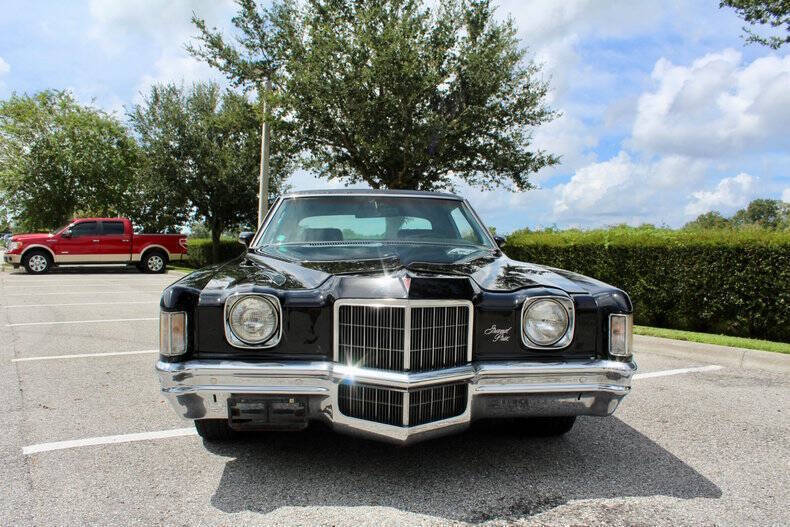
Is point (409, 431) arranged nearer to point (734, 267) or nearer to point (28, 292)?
point (734, 267)

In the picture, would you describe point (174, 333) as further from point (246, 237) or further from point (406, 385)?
point (246, 237)

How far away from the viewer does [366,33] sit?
48.8 feet

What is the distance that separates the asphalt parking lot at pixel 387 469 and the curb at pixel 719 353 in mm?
1491

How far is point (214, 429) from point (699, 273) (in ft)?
24.0

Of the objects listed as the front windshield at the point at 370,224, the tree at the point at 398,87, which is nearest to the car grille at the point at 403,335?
the front windshield at the point at 370,224

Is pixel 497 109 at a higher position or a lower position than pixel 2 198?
higher

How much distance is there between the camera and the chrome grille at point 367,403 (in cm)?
271

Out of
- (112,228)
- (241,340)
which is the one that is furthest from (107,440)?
(112,228)

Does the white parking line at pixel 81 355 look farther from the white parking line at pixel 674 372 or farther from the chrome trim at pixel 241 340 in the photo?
the white parking line at pixel 674 372

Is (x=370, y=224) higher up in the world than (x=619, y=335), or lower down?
higher up

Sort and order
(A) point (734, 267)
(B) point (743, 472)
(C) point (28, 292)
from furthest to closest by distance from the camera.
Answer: (C) point (28, 292) → (A) point (734, 267) → (B) point (743, 472)

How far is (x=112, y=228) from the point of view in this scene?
20750mm

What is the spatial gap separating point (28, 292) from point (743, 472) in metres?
14.7

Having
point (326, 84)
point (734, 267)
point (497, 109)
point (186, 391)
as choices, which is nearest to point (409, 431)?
point (186, 391)
